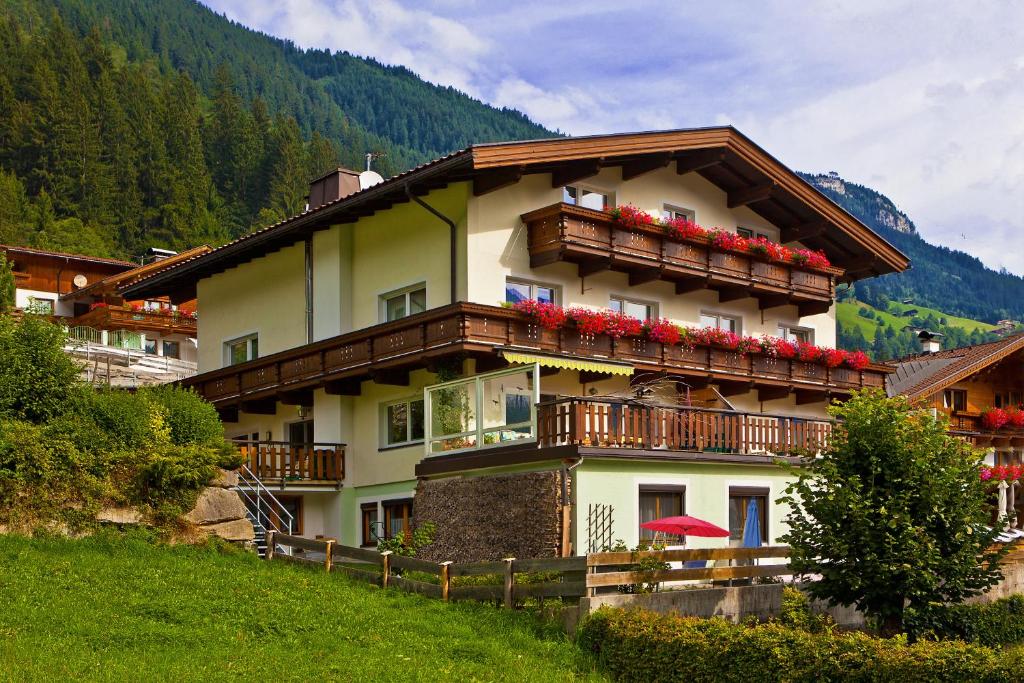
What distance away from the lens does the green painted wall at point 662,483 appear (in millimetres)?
23078

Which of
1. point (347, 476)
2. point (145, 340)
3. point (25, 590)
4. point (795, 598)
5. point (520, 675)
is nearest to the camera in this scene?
point (520, 675)

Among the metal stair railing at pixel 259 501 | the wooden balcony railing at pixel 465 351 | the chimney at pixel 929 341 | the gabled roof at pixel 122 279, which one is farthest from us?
the gabled roof at pixel 122 279

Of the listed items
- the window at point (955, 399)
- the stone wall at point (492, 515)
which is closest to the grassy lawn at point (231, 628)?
the stone wall at point (492, 515)

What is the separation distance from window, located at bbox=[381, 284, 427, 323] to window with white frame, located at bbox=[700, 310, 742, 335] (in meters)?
7.74

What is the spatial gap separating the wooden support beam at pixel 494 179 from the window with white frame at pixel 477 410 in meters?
4.56

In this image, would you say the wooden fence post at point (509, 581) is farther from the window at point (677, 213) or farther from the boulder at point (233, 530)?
the window at point (677, 213)

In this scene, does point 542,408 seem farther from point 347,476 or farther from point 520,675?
point 347,476

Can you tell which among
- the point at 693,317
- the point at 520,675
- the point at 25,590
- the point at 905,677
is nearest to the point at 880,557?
the point at 905,677

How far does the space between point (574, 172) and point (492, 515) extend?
9648 millimetres

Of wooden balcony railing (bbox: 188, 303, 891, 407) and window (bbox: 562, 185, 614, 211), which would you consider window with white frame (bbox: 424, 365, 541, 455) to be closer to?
wooden balcony railing (bbox: 188, 303, 891, 407)

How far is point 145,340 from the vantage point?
63406mm

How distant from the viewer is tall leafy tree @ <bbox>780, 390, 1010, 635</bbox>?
62.4ft

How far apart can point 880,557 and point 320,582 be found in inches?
348

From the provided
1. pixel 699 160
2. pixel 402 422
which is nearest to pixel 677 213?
pixel 699 160
